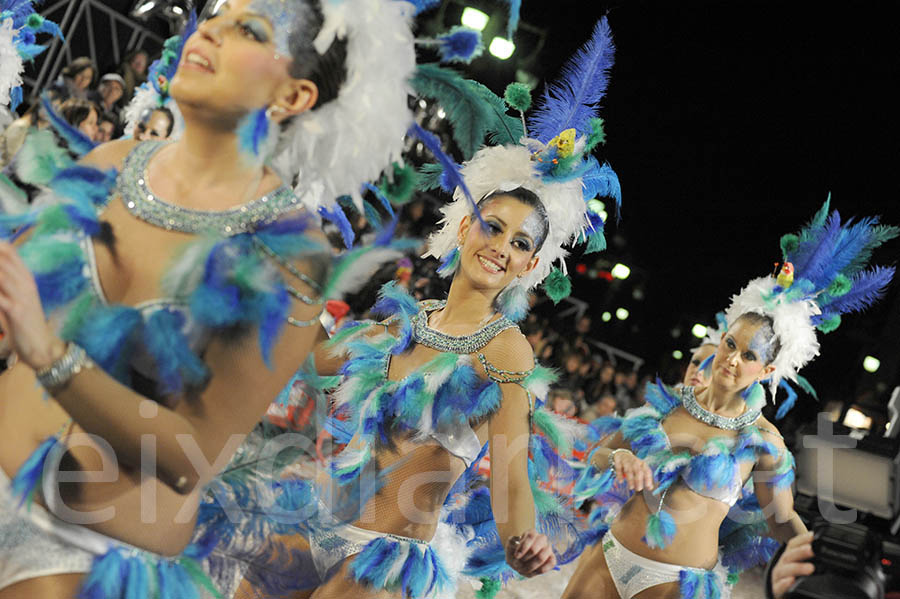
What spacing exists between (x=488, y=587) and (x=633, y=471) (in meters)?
0.83

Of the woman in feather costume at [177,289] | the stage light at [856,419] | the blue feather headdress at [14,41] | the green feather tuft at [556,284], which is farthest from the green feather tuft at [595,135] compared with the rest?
the stage light at [856,419]

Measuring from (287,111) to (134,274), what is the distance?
0.37 meters

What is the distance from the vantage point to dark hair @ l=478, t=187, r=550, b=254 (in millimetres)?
2715

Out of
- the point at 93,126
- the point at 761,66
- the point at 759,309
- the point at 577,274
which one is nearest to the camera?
the point at 759,309

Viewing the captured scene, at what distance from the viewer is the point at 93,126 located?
4668 mm

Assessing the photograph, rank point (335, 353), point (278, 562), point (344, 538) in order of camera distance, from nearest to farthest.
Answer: point (278, 562)
point (344, 538)
point (335, 353)

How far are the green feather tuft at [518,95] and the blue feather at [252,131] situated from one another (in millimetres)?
1449

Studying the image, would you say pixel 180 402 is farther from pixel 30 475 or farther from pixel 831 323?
pixel 831 323

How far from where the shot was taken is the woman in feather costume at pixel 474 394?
2383 millimetres

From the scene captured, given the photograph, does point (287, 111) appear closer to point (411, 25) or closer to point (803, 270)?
point (411, 25)

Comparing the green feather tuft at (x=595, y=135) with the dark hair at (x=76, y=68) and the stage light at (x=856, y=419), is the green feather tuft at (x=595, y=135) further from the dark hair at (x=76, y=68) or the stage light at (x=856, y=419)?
the dark hair at (x=76, y=68)

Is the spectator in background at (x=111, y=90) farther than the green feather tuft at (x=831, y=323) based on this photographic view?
Yes

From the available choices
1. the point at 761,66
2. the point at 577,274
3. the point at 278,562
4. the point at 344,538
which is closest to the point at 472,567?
the point at 344,538

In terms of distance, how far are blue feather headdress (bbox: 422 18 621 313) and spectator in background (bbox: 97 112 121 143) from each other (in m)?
2.67
